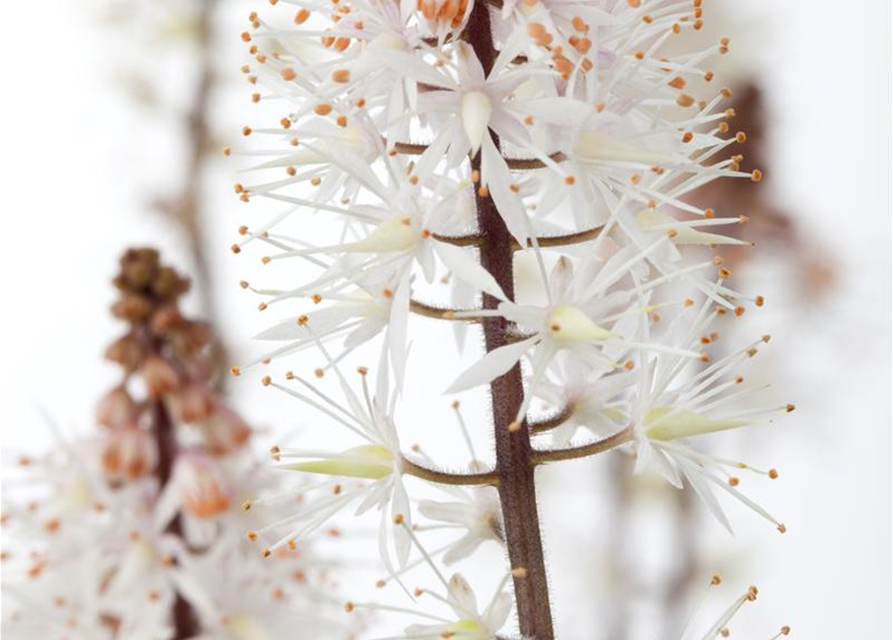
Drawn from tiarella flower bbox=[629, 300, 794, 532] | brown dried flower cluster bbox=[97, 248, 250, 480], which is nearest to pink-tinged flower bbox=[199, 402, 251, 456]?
brown dried flower cluster bbox=[97, 248, 250, 480]

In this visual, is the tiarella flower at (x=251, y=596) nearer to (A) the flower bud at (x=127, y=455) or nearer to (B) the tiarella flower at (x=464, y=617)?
(A) the flower bud at (x=127, y=455)

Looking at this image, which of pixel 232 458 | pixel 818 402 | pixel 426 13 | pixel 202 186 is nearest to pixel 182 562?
pixel 232 458

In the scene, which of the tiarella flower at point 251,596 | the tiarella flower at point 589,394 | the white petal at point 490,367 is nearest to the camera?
the white petal at point 490,367

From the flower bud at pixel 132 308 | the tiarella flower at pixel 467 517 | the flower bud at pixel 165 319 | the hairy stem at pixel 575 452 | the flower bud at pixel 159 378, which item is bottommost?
the tiarella flower at pixel 467 517

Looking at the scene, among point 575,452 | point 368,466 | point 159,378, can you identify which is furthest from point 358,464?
point 159,378

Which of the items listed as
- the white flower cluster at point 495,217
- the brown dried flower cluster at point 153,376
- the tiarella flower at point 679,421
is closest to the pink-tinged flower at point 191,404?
the brown dried flower cluster at point 153,376

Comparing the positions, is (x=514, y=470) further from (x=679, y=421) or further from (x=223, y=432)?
(x=223, y=432)

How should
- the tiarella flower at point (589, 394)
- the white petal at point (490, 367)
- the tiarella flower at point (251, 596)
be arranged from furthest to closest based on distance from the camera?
the tiarella flower at point (251, 596)
the tiarella flower at point (589, 394)
the white petal at point (490, 367)

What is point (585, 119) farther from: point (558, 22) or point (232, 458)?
point (232, 458)
